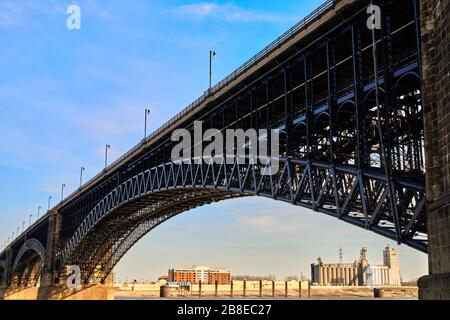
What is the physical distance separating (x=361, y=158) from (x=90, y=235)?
63.7 meters

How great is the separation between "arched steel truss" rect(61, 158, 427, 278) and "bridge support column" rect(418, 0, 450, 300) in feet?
13.4

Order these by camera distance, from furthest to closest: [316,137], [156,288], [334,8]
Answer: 1. [156,288]
2. [316,137]
3. [334,8]

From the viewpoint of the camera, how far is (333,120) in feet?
105

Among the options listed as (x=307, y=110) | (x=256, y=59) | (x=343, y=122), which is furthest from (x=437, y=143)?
(x=256, y=59)

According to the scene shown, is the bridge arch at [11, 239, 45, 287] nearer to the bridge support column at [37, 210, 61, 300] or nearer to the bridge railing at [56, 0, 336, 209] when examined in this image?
the bridge support column at [37, 210, 61, 300]

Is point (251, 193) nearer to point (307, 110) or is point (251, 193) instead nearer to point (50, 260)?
point (307, 110)

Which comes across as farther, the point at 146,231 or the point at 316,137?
the point at 146,231

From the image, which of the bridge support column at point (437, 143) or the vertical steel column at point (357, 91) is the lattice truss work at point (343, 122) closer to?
the vertical steel column at point (357, 91)

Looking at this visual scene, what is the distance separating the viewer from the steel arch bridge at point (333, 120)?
26.7m

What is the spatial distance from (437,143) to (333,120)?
12.7 m

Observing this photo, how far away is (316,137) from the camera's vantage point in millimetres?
35156

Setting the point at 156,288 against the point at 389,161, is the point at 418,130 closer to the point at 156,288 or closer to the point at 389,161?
the point at 389,161

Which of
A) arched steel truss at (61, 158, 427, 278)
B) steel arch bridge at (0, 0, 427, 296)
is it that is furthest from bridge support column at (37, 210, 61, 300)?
steel arch bridge at (0, 0, 427, 296)
